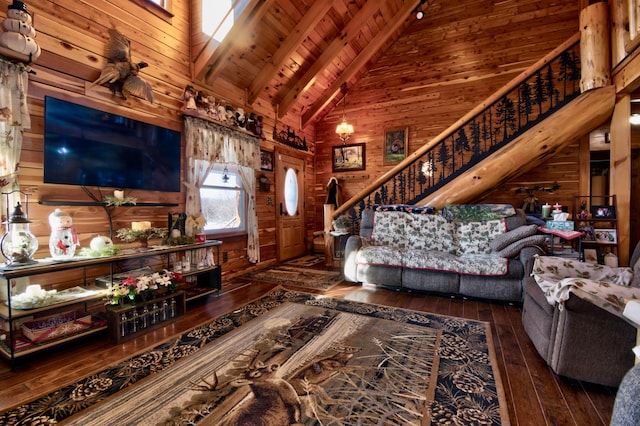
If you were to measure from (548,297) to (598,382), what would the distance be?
0.51 metres

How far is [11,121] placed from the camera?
2.19m

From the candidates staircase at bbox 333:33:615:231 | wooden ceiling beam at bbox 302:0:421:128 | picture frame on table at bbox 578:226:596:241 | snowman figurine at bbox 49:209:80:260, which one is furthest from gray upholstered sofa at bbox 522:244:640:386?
wooden ceiling beam at bbox 302:0:421:128

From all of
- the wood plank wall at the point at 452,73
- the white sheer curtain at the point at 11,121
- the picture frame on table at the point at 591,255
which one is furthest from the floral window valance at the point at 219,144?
the picture frame on table at the point at 591,255

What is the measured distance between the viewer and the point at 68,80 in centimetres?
264

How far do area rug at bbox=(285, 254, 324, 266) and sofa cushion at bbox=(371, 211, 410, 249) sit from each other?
5.27ft

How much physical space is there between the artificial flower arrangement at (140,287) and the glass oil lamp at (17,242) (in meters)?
0.62

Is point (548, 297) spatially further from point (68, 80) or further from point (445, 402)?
point (68, 80)

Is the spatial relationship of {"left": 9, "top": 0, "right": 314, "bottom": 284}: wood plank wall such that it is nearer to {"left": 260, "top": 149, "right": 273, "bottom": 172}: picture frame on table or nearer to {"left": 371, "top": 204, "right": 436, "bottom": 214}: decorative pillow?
{"left": 260, "top": 149, "right": 273, "bottom": 172}: picture frame on table

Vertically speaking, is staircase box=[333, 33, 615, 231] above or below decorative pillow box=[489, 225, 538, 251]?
above

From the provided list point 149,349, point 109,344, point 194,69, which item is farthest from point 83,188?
point 194,69

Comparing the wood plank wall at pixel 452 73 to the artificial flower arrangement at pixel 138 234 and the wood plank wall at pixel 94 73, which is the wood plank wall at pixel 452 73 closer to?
the wood plank wall at pixel 94 73

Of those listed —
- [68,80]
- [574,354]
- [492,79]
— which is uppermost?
[492,79]

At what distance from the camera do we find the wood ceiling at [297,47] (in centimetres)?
380

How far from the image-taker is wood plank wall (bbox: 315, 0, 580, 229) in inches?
198
